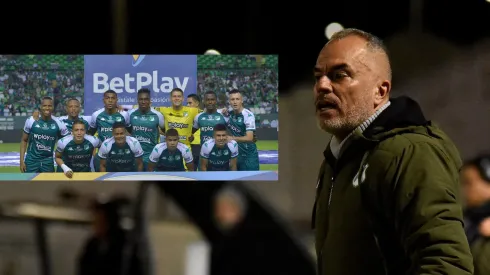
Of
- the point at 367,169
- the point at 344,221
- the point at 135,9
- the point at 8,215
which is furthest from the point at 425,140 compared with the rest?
the point at 8,215

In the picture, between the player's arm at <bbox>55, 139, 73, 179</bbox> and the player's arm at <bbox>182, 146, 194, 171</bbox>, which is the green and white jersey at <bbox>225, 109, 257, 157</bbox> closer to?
the player's arm at <bbox>182, 146, 194, 171</bbox>

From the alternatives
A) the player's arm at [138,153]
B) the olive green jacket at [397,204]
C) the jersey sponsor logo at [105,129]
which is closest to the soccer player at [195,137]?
the player's arm at [138,153]

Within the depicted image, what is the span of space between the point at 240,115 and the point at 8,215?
1.48m

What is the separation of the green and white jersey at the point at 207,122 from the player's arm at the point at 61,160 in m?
0.77

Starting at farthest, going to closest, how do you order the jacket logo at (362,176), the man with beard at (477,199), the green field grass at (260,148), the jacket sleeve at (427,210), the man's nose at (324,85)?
the green field grass at (260,148)
the man with beard at (477,199)
the man's nose at (324,85)
the jacket logo at (362,176)
the jacket sleeve at (427,210)

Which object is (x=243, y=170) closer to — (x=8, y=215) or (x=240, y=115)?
(x=240, y=115)

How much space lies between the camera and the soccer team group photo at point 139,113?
3.67 m

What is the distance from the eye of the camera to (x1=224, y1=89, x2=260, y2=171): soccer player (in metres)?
3.66

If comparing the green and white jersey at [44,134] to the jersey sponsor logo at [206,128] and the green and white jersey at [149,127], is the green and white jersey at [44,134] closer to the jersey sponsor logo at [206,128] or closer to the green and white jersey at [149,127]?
the green and white jersey at [149,127]

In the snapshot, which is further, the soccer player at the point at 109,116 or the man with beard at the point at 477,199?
the soccer player at the point at 109,116

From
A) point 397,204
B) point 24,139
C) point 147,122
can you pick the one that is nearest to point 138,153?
point 147,122

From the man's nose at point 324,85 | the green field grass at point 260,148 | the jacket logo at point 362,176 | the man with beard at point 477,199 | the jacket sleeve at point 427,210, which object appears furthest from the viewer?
the green field grass at point 260,148

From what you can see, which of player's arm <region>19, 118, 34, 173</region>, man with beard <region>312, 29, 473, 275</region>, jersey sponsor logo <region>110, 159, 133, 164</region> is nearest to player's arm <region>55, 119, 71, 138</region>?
player's arm <region>19, 118, 34, 173</region>

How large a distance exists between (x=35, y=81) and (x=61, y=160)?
1.60 ft
